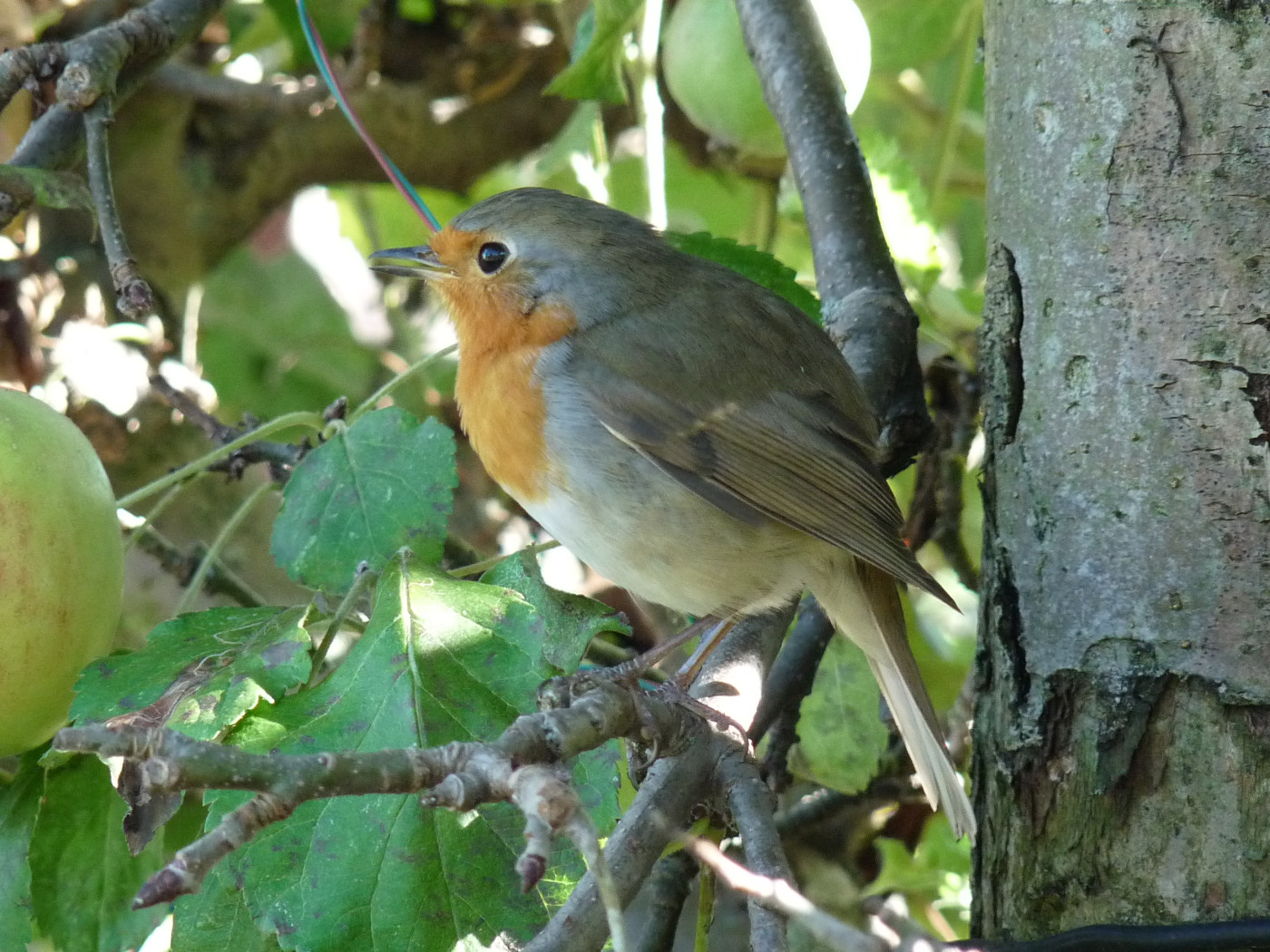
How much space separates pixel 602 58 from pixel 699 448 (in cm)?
81

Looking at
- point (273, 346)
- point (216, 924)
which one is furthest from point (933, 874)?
point (273, 346)

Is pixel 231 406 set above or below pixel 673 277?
below

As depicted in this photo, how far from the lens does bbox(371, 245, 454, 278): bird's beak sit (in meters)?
2.78

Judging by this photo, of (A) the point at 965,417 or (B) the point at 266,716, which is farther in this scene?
(A) the point at 965,417

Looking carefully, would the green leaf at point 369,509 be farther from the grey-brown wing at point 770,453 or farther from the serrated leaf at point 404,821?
the grey-brown wing at point 770,453

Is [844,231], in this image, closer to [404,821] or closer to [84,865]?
[404,821]

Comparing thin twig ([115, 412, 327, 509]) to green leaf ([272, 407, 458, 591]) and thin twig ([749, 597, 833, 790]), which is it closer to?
green leaf ([272, 407, 458, 591])

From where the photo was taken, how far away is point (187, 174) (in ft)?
11.6

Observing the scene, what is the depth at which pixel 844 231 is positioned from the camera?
98.6 inches

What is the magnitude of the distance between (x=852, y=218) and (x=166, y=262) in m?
1.88

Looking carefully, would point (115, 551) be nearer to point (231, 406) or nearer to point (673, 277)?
point (673, 277)

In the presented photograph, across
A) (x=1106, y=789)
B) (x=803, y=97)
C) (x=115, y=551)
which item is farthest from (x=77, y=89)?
(x=1106, y=789)

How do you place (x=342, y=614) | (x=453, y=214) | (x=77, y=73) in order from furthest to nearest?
(x=453, y=214) → (x=77, y=73) → (x=342, y=614)

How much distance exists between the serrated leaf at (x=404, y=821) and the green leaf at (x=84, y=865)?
0.35 metres
